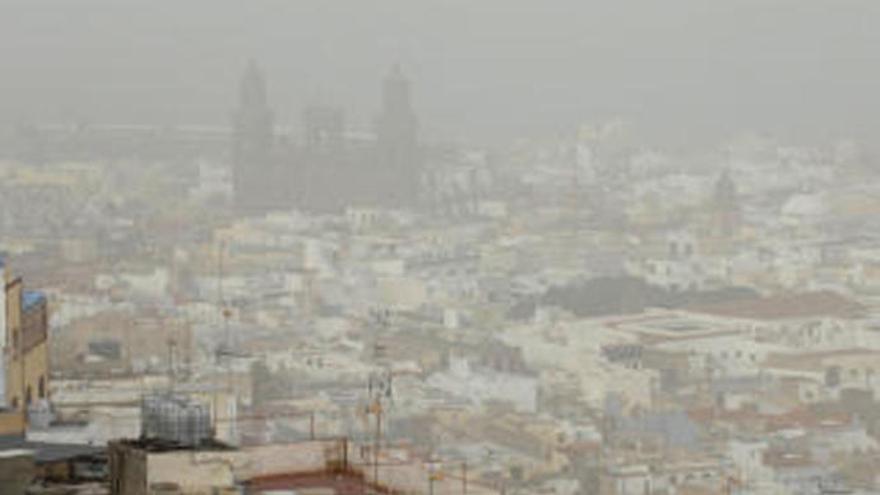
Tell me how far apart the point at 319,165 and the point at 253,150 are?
4.82ft

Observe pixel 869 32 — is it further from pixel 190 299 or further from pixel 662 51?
pixel 190 299

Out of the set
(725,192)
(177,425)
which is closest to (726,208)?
(725,192)

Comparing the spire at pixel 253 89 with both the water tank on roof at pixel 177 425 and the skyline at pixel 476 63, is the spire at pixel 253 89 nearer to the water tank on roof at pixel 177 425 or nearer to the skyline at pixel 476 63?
the skyline at pixel 476 63

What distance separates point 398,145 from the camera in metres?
47.8

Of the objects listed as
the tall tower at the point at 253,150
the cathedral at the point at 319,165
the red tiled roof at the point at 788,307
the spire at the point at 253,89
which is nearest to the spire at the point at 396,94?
the cathedral at the point at 319,165

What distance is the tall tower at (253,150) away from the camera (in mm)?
44000

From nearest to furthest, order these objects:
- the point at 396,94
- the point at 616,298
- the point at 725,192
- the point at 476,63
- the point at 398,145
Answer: the point at 616,298 → the point at 725,192 → the point at 398,145 → the point at 396,94 → the point at 476,63

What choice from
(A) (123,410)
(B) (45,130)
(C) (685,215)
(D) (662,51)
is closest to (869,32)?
(D) (662,51)

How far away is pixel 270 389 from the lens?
1911 centimetres

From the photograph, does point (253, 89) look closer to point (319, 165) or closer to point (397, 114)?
point (397, 114)

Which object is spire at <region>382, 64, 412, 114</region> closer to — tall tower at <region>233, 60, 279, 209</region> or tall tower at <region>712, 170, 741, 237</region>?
tall tower at <region>233, 60, 279, 209</region>

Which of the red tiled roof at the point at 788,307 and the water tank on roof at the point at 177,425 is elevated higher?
the red tiled roof at the point at 788,307

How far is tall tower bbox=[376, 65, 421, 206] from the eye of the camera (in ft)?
150

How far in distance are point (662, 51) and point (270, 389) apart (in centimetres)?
4737
